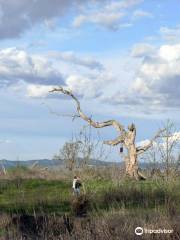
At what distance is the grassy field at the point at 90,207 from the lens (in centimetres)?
1055

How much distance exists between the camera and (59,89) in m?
32.8

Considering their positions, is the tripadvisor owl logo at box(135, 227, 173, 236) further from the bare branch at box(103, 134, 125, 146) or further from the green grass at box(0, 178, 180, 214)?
the bare branch at box(103, 134, 125, 146)

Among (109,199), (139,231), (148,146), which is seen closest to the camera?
(139,231)

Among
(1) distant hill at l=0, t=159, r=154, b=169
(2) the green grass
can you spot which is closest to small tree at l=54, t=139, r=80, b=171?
(1) distant hill at l=0, t=159, r=154, b=169

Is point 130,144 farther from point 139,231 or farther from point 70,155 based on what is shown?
point 139,231

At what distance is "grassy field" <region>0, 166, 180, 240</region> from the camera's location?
10.6 m

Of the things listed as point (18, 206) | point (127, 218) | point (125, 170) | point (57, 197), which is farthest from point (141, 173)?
point (127, 218)

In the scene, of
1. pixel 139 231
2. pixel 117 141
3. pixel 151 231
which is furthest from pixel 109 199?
pixel 117 141

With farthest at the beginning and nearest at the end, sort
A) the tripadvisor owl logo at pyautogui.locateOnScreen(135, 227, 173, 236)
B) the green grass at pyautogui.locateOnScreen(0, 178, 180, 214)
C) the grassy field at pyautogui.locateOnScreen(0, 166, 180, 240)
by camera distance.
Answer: the green grass at pyautogui.locateOnScreen(0, 178, 180, 214) < the grassy field at pyautogui.locateOnScreen(0, 166, 180, 240) < the tripadvisor owl logo at pyautogui.locateOnScreen(135, 227, 173, 236)

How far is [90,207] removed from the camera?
17406 mm

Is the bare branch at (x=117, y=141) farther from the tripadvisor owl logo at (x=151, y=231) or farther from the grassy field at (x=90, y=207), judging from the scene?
the tripadvisor owl logo at (x=151, y=231)

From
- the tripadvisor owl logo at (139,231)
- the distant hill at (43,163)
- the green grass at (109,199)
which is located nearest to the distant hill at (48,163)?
the distant hill at (43,163)

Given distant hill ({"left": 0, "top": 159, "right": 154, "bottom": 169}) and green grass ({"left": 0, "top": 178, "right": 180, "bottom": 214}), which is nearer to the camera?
green grass ({"left": 0, "top": 178, "right": 180, "bottom": 214})

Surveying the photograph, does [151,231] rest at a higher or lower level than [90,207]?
lower
